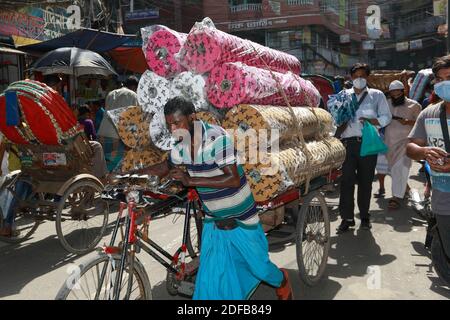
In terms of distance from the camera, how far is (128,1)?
31141 mm

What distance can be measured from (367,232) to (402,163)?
6.09ft

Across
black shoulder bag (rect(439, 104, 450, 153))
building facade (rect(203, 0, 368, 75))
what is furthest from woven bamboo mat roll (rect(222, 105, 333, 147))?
building facade (rect(203, 0, 368, 75))

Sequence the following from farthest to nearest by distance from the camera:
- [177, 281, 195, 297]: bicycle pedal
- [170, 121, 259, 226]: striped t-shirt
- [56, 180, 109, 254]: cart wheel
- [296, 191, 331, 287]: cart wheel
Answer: [56, 180, 109, 254]: cart wheel, [296, 191, 331, 287]: cart wheel, [177, 281, 195, 297]: bicycle pedal, [170, 121, 259, 226]: striped t-shirt

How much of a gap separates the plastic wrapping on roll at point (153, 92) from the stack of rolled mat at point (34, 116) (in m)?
1.59

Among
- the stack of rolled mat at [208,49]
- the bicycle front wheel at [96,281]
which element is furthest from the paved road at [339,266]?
the stack of rolled mat at [208,49]

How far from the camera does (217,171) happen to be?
275 cm

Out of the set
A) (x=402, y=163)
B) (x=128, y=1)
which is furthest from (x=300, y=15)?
(x=402, y=163)

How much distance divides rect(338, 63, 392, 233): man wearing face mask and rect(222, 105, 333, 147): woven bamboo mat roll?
1.36m

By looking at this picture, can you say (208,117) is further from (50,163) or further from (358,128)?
(358,128)

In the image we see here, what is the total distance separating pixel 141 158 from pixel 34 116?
1.75m

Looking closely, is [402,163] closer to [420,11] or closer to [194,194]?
[194,194]

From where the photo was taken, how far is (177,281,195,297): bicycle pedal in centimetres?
315

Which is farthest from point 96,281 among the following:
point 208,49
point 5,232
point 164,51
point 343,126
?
point 343,126

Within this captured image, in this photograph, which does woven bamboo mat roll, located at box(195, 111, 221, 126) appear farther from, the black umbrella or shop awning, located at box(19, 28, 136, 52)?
shop awning, located at box(19, 28, 136, 52)
